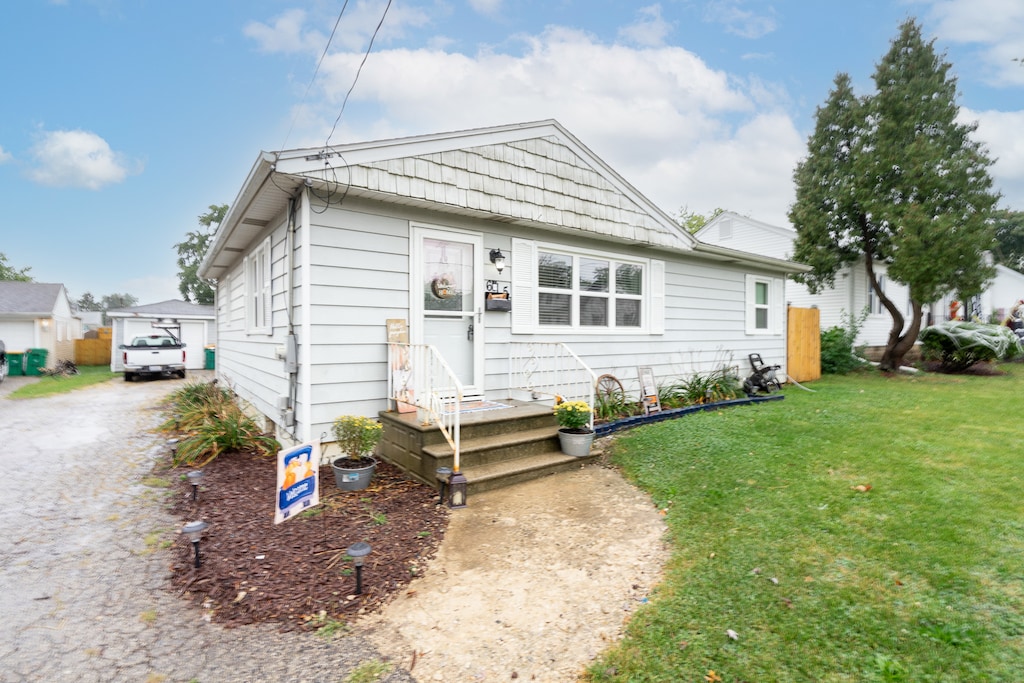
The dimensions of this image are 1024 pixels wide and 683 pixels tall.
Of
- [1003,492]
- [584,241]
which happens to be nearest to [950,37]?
[584,241]

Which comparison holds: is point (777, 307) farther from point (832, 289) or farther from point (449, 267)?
point (449, 267)

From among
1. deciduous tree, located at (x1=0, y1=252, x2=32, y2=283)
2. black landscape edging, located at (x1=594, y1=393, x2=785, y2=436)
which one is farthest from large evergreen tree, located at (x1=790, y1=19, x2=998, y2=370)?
deciduous tree, located at (x1=0, y1=252, x2=32, y2=283)

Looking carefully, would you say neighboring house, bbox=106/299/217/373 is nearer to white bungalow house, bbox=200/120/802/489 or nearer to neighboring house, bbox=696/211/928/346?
white bungalow house, bbox=200/120/802/489

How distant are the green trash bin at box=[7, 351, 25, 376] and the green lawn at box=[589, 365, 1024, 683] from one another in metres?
23.8

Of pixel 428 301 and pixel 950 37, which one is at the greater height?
pixel 950 37

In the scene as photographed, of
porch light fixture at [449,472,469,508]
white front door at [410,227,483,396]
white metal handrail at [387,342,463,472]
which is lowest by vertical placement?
porch light fixture at [449,472,469,508]

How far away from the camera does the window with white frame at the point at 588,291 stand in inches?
271

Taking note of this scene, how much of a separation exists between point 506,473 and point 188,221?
129 ft

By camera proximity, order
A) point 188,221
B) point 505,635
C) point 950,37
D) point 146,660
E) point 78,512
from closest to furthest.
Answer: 1. point 146,660
2. point 505,635
3. point 78,512
4. point 950,37
5. point 188,221

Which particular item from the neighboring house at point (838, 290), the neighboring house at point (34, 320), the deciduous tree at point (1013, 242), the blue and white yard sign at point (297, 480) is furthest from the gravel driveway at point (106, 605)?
the deciduous tree at point (1013, 242)

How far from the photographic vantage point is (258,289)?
733 centimetres

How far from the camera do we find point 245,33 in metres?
7.16

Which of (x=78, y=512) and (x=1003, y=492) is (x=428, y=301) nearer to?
(x=78, y=512)

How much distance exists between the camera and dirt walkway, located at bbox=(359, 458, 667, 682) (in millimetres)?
2316
